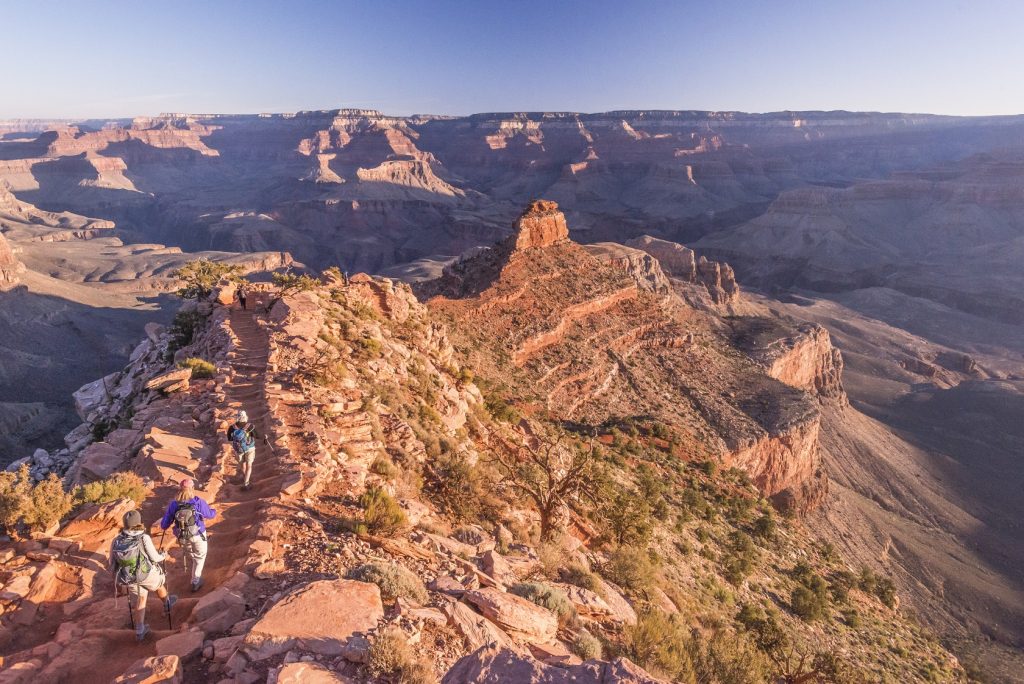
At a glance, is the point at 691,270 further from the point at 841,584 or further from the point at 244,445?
the point at 244,445

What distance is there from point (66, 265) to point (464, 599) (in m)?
149

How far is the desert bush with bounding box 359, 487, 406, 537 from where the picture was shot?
10.7 m

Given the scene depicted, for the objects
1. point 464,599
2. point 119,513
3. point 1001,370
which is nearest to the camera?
point 464,599

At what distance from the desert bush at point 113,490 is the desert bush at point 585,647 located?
830 centimetres

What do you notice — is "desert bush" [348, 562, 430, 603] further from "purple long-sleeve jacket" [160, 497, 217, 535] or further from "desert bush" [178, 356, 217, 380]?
"desert bush" [178, 356, 217, 380]

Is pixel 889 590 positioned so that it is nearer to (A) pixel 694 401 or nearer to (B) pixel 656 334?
(A) pixel 694 401

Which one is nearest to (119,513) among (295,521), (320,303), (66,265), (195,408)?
(295,521)

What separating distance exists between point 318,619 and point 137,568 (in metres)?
2.79

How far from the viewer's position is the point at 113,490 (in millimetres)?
10203

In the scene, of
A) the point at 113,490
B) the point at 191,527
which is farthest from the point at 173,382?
the point at 191,527

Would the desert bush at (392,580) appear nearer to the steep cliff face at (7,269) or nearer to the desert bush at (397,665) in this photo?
the desert bush at (397,665)

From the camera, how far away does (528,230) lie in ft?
150

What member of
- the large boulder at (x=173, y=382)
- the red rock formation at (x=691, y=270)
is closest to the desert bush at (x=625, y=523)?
the large boulder at (x=173, y=382)

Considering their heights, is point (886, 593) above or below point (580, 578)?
below
